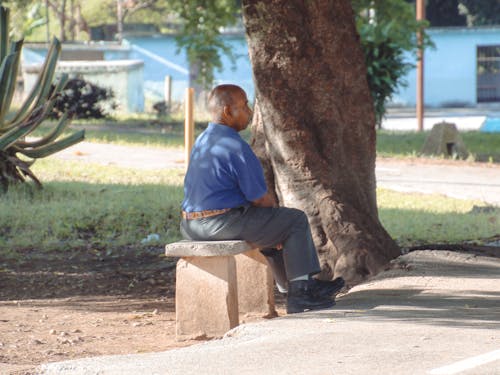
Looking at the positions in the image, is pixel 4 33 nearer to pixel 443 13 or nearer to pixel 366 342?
pixel 366 342

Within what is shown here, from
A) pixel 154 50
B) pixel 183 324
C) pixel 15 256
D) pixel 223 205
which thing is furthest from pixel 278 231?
pixel 154 50

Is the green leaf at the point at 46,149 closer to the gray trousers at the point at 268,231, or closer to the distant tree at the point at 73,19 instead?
the gray trousers at the point at 268,231

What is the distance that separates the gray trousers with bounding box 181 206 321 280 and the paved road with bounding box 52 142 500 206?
288 inches

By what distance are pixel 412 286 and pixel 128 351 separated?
2146 mm

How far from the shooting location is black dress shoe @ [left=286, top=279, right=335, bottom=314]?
6.87m

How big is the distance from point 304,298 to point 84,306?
2.03 meters

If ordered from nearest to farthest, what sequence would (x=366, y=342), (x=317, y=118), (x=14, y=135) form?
(x=366, y=342) → (x=317, y=118) → (x=14, y=135)

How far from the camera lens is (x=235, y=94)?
6898 mm

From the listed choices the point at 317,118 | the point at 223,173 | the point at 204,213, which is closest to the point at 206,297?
the point at 204,213

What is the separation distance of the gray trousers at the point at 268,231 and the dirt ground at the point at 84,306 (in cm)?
62

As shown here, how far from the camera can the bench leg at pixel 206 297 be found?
6.64 meters

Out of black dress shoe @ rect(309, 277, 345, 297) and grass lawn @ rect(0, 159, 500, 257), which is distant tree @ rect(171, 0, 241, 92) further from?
black dress shoe @ rect(309, 277, 345, 297)

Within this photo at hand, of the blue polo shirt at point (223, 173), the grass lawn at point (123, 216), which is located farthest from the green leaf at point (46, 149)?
the blue polo shirt at point (223, 173)

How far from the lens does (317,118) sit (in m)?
8.53
